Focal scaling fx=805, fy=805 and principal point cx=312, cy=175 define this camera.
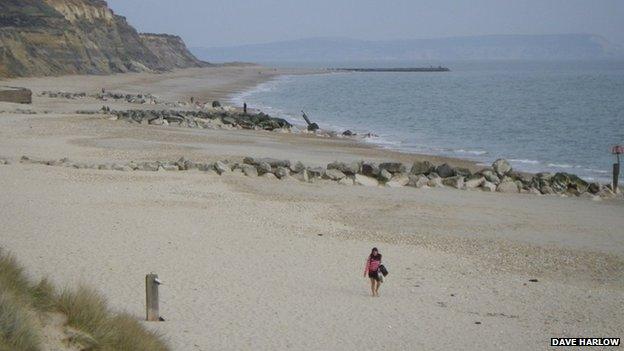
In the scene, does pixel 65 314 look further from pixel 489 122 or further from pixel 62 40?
pixel 62 40

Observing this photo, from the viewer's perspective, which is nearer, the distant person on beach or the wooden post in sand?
the wooden post in sand

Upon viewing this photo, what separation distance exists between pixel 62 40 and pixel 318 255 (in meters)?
71.7

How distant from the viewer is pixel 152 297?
945cm

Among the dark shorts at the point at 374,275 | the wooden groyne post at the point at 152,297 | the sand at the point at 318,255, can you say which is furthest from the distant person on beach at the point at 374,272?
the wooden groyne post at the point at 152,297

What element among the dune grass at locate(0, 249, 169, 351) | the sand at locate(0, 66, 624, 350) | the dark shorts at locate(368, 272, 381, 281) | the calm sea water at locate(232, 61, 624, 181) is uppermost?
the dune grass at locate(0, 249, 169, 351)

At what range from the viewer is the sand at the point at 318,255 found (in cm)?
1004

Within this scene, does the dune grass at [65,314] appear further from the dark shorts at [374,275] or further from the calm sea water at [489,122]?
the calm sea water at [489,122]

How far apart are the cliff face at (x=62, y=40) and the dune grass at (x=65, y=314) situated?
201ft

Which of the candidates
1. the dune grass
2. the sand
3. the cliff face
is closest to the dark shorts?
the sand

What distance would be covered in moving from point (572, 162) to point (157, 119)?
1819 centimetres

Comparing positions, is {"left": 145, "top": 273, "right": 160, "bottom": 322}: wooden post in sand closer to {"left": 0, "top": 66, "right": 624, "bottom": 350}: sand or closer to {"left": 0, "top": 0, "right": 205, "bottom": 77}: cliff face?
{"left": 0, "top": 66, "right": 624, "bottom": 350}: sand

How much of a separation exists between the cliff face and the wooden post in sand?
6007cm

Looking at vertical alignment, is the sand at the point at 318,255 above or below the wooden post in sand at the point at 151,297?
below

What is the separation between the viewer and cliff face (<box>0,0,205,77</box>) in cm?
6956
